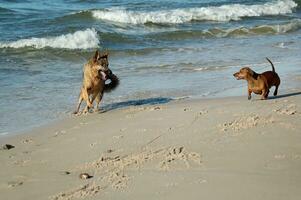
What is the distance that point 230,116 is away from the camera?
6.38m

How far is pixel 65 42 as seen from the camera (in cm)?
1547

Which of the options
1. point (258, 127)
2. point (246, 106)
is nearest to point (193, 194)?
point (258, 127)

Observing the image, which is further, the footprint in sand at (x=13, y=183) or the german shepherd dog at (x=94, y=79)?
the german shepherd dog at (x=94, y=79)

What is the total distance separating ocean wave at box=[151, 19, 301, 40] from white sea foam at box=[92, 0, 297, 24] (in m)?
2.81

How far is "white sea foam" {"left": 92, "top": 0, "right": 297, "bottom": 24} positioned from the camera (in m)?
21.3

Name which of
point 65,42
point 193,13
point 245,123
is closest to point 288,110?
point 245,123

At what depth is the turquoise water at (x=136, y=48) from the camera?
906cm

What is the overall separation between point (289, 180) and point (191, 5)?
72.0 ft

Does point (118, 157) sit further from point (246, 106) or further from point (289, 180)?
point (246, 106)

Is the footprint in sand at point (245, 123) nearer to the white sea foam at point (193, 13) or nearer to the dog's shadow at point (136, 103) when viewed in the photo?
the dog's shadow at point (136, 103)

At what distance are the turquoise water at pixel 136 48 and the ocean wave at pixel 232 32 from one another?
0.03 metres

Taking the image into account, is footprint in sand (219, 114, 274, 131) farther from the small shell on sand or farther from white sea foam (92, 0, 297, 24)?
white sea foam (92, 0, 297, 24)

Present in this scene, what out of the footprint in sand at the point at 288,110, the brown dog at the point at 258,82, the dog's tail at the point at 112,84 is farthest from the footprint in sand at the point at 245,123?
the dog's tail at the point at 112,84

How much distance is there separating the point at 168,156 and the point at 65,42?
35.4 feet
